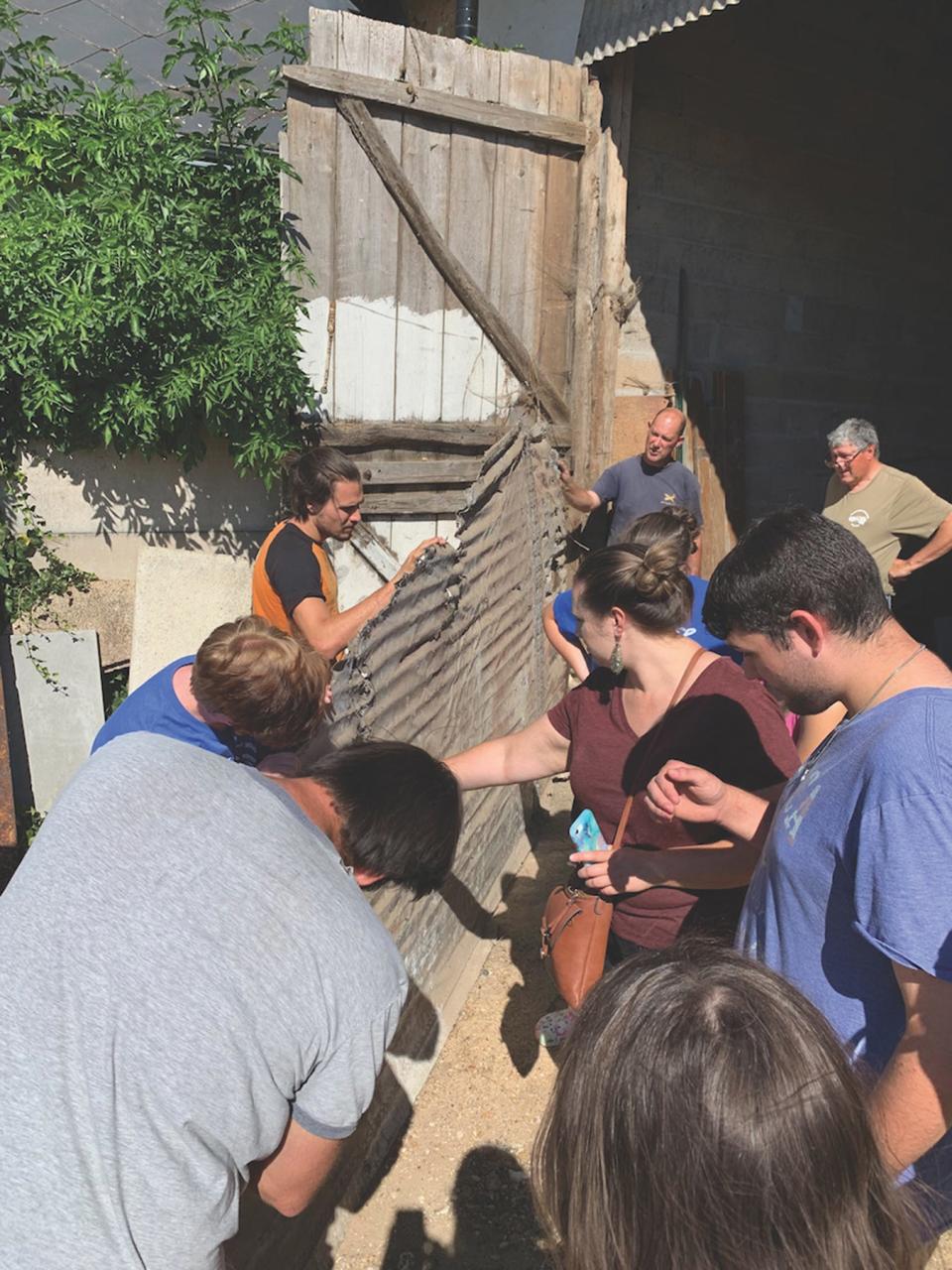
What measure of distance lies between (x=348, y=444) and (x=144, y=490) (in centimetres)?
105

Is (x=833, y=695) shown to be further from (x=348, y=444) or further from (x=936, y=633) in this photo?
(x=936, y=633)

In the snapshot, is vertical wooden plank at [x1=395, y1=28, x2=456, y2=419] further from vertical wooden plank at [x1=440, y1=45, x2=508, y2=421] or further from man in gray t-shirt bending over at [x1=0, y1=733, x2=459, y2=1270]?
man in gray t-shirt bending over at [x1=0, y1=733, x2=459, y2=1270]

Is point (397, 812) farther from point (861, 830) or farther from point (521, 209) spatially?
point (521, 209)

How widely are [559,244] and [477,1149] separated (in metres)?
4.81

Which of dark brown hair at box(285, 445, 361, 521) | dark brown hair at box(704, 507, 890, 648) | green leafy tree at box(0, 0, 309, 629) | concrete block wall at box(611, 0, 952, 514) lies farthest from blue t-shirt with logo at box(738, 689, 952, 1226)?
concrete block wall at box(611, 0, 952, 514)

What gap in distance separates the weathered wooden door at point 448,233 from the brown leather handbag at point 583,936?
3.11m

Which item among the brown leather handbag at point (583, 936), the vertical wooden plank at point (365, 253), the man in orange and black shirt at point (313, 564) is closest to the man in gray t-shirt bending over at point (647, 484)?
the vertical wooden plank at point (365, 253)

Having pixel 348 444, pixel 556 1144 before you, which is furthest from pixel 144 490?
pixel 556 1144

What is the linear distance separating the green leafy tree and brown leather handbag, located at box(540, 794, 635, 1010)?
2.92m

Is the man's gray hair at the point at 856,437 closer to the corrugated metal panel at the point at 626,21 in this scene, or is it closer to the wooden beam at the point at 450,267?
the wooden beam at the point at 450,267

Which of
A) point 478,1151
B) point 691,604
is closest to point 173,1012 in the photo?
point 691,604

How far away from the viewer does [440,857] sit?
173cm

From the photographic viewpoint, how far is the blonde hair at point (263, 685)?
2348 millimetres

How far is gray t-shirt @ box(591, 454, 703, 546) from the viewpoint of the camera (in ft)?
18.8
